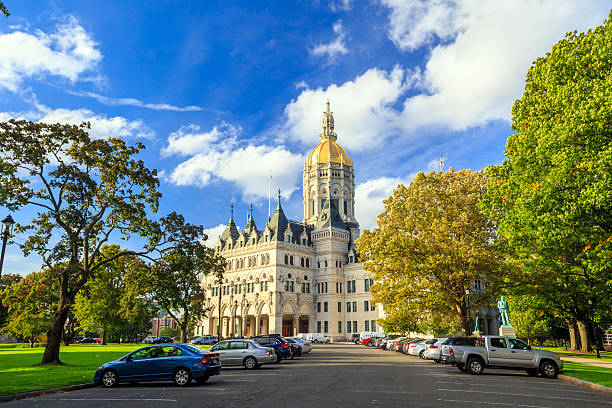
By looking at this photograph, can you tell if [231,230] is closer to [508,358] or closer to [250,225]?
[250,225]

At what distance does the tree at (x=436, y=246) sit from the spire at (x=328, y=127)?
78744 mm

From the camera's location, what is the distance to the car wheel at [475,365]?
22.2 m

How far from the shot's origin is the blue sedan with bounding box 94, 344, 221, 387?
57.0 ft

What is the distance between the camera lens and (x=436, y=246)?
3694 cm

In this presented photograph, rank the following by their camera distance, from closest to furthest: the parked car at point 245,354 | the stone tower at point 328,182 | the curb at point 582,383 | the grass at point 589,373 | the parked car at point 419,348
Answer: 1. the curb at point 582,383
2. the grass at point 589,373
3. the parked car at point 245,354
4. the parked car at point 419,348
5. the stone tower at point 328,182

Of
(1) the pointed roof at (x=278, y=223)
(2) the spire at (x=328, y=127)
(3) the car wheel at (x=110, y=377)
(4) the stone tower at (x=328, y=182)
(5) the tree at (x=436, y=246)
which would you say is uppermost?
(2) the spire at (x=328, y=127)

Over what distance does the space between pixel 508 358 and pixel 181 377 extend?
14.8 metres

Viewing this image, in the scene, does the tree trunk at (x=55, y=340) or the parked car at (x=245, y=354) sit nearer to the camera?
the parked car at (x=245, y=354)

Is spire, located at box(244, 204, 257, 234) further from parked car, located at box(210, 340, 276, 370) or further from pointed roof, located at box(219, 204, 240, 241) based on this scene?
parked car, located at box(210, 340, 276, 370)

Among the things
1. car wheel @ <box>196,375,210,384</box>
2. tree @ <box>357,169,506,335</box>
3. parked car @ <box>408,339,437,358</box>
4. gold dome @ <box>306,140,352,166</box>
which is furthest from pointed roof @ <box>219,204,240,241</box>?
car wheel @ <box>196,375,210,384</box>

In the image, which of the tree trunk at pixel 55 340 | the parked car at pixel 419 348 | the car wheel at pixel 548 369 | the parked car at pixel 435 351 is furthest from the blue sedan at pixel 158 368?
the parked car at pixel 419 348

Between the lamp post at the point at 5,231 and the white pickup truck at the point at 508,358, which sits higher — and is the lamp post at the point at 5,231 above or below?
above

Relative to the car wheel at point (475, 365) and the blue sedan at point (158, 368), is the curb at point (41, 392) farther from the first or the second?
the car wheel at point (475, 365)

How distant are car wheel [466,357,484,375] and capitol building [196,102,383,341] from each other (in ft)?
193
